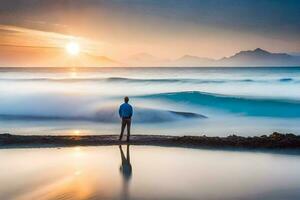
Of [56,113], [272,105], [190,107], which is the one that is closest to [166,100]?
[190,107]

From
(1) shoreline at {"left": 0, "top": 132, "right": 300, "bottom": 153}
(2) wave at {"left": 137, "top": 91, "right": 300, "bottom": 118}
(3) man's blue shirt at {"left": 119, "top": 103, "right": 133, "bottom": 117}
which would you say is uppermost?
(2) wave at {"left": 137, "top": 91, "right": 300, "bottom": 118}

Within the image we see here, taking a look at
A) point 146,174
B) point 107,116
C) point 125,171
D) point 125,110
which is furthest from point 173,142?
point 107,116

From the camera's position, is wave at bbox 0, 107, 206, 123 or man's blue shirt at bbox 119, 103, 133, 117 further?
wave at bbox 0, 107, 206, 123

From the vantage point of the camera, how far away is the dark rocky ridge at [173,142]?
1438cm

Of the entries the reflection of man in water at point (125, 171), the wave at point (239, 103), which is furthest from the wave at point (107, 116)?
the reflection of man in water at point (125, 171)

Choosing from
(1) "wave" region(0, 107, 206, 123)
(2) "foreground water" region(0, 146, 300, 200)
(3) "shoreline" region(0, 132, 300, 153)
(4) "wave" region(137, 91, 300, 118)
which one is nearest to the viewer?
(2) "foreground water" region(0, 146, 300, 200)

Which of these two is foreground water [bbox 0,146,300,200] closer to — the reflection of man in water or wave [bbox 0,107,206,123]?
the reflection of man in water

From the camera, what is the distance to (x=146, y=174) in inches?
A: 417

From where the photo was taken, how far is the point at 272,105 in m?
39.7

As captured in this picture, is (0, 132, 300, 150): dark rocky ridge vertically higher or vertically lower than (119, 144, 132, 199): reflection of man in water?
higher

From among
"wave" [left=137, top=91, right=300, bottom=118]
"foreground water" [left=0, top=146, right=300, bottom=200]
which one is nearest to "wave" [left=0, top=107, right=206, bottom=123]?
"wave" [left=137, top=91, right=300, bottom=118]

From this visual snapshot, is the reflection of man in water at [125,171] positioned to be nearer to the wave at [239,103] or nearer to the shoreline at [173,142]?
the shoreline at [173,142]

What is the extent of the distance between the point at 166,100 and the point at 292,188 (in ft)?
114

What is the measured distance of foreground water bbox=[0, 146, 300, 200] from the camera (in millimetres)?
8906
